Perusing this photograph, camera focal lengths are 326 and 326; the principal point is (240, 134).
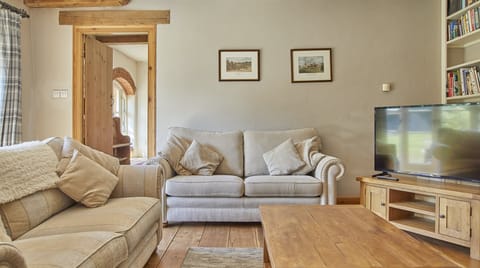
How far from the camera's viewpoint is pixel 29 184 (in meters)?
1.83

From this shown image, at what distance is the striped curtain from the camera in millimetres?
3520

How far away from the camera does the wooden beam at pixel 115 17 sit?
160 inches

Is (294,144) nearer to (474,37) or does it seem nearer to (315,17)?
(315,17)

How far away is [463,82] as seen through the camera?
355 centimetres

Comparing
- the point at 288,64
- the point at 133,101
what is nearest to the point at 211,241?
the point at 288,64

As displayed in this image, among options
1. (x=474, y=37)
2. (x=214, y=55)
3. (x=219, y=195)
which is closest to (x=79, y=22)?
(x=214, y=55)

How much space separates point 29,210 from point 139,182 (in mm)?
768

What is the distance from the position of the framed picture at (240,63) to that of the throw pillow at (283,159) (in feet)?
3.36

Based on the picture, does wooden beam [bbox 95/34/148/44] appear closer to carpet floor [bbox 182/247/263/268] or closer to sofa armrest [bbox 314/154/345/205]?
sofa armrest [bbox 314/154/345/205]

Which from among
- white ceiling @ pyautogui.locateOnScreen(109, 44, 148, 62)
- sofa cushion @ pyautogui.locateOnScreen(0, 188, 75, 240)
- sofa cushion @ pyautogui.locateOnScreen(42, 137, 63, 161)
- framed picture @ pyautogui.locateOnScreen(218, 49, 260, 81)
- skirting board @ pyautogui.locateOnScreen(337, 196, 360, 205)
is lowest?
skirting board @ pyautogui.locateOnScreen(337, 196, 360, 205)

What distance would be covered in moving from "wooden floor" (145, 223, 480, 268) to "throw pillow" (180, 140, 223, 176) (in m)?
0.55

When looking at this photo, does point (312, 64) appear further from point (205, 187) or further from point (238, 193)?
point (205, 187)

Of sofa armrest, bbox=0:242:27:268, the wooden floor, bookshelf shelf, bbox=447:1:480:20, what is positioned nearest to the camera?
sofa armrest, bbox=0:242:27:268

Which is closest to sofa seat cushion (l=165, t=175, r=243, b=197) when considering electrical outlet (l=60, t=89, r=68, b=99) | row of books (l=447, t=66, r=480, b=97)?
electrical outlet (l=60, t=89, r=68, b=99)
